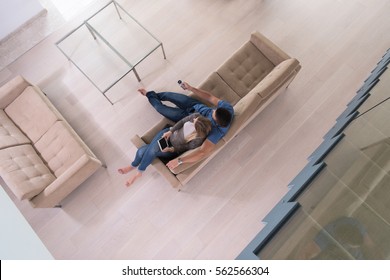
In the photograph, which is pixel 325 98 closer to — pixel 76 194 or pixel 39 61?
pixel 76 194

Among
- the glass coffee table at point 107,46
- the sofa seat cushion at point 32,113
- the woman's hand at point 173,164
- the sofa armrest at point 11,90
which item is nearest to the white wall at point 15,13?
the glass coffee table at point 107,46

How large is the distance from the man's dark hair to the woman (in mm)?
124

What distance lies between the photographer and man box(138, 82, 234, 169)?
2697mm

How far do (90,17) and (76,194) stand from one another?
8.10ft

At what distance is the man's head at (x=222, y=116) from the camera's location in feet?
8.73

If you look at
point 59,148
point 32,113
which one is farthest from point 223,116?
point 32,113

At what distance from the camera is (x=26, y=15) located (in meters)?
4.12

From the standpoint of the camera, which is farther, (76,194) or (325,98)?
(325,98)

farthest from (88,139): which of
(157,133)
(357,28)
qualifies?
(357,28)

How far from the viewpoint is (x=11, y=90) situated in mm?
3400

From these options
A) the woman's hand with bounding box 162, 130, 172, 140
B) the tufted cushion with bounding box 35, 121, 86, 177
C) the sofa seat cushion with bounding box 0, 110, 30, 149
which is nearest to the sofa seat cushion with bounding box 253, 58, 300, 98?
the woman's hand with bounding box 162, 130, 172, 140

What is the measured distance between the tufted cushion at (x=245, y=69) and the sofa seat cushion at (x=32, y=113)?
2204 mm

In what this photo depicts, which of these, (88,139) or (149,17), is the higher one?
(149,17)

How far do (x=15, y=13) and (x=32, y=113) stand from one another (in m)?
1.69
